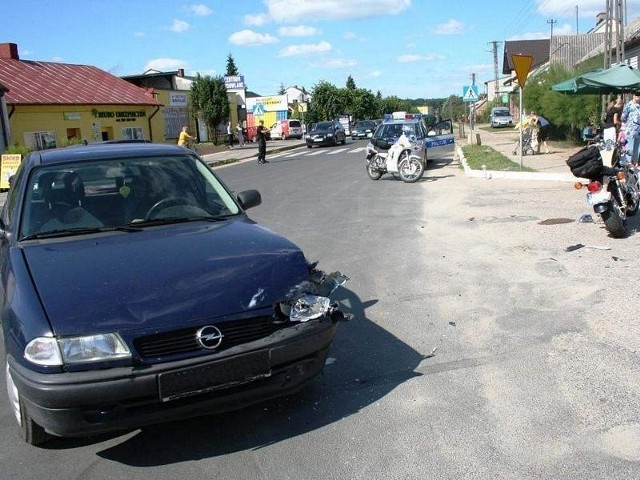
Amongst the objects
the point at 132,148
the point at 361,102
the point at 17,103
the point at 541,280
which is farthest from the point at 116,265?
the point at 361,102

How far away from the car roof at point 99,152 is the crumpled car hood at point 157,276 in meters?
1.04

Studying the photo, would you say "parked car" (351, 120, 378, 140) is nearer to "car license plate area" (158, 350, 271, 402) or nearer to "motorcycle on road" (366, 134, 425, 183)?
→ "motorcycle on road" (366, 134, 425, 183)

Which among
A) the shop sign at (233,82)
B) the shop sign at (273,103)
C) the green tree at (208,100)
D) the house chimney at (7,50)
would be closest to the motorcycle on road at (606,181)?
the house chimney at (7,50)

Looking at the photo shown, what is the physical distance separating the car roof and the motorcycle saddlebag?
17.3ft

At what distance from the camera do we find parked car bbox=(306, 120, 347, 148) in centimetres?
4253

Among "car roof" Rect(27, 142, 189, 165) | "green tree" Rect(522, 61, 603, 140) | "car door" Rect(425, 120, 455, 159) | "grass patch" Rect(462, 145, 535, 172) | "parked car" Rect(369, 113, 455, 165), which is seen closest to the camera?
"car roof" Rect(27, 142, 189, 165)

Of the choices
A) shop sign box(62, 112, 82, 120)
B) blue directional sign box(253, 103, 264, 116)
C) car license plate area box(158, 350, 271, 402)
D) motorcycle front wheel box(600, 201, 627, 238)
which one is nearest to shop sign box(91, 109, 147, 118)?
shop sign box(62, 112, 82, 120)

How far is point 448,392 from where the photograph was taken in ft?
13.8

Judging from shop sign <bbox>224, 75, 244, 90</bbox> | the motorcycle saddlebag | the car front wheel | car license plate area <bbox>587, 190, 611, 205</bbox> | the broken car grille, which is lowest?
the car front wheel

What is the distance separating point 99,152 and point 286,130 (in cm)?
5630

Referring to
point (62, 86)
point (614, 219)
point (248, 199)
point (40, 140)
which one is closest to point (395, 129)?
point (614, 219)

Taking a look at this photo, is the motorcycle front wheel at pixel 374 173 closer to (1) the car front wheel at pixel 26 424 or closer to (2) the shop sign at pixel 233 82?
(1) the car front wheel at pixel 26 424

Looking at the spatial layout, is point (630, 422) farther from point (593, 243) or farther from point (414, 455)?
point (593, 243)

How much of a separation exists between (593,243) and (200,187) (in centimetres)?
540
